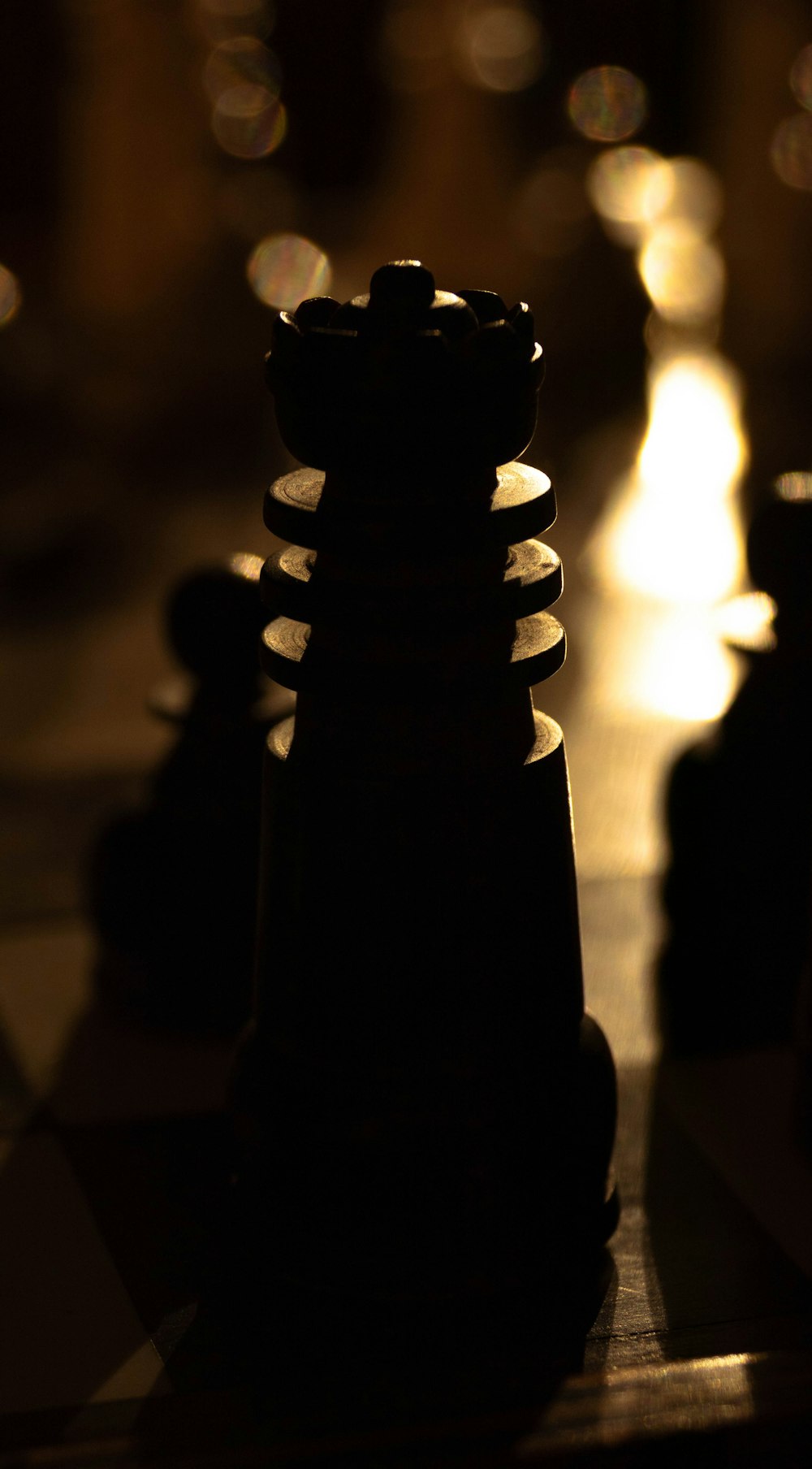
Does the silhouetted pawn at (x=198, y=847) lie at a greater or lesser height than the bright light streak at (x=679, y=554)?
greater

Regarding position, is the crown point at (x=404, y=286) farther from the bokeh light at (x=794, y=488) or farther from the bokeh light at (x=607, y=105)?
the bokeh light at (x=607, y=105)

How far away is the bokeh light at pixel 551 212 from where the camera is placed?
2.68m

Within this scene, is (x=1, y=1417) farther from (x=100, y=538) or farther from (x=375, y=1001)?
(x=100, y=538)

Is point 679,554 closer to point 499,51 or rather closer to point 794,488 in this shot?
point 794,488

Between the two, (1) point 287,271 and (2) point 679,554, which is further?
(1) point 287,271

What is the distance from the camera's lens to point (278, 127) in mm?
3426

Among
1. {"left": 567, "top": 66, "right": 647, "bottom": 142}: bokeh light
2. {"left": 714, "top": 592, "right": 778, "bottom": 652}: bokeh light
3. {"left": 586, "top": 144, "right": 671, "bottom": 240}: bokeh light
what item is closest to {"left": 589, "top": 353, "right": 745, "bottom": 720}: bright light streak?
{"left": 714, "top": 592, "right": 778, "bottom": 652}: bokeh light

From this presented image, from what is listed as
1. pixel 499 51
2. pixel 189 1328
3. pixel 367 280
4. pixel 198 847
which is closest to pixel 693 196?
pixel 499 51

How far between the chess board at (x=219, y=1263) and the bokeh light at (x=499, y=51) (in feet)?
9.29

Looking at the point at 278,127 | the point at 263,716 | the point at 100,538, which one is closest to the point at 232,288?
the point at 100,538

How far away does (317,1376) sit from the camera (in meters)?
0.50

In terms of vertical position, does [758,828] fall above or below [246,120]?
below

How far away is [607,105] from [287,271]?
4.43ft

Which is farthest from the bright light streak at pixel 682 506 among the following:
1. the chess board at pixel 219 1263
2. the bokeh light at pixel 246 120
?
the bokeh light at pixel 246 120
